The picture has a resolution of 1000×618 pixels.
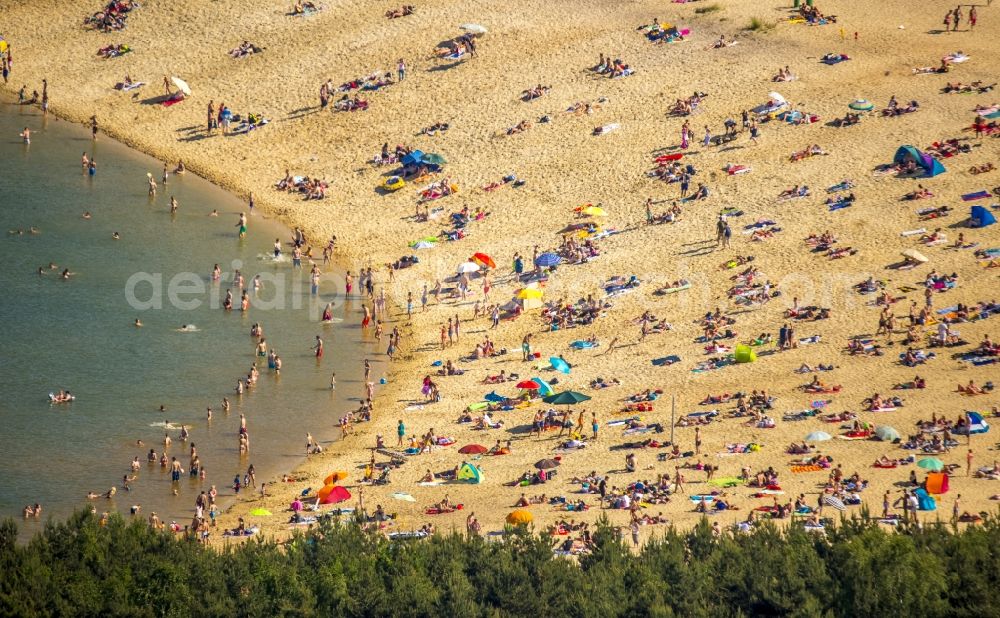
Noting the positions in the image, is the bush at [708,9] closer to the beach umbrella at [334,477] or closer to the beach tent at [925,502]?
the beach umbrella at [334,477]

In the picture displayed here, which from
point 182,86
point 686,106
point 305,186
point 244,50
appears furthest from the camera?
point 244,50

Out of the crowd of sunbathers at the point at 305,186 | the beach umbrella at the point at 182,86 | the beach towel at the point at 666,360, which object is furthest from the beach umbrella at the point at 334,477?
the beach umbrella at the point at 182,86

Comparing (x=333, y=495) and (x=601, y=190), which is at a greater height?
(x=601, y=190)

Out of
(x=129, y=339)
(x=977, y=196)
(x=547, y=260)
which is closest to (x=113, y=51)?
(x=129, y=339)

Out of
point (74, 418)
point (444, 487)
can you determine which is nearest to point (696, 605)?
point (444, 487)

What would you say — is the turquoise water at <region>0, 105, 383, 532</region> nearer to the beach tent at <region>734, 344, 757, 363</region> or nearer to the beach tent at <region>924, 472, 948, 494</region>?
the beach tent at <region>734, 344, 757, 363</region>

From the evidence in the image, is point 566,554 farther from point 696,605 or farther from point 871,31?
point 871,31

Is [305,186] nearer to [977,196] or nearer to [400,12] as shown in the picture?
[400,12]
